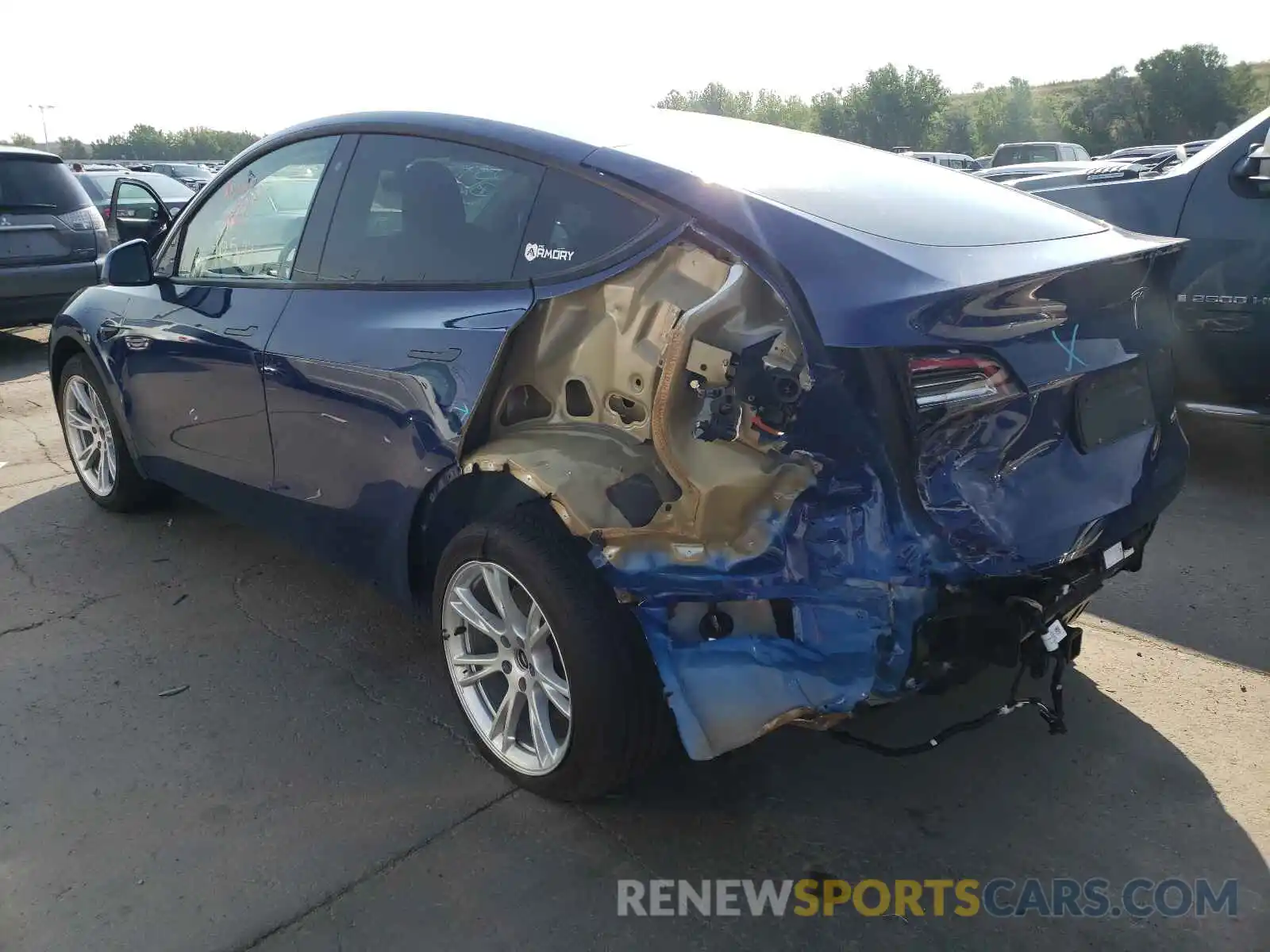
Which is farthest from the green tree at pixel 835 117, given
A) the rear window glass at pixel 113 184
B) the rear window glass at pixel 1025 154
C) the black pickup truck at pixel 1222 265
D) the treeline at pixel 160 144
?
the black pickup truck at pixel 1222 265

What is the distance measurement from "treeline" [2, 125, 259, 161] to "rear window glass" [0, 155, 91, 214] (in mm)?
83464

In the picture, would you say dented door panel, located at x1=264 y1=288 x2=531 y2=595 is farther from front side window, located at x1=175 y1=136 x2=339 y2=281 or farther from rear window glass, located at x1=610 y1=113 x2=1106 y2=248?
rear window glass, located at x1=610 y1=113 x2=1106 y2=248

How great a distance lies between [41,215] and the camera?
8.35m

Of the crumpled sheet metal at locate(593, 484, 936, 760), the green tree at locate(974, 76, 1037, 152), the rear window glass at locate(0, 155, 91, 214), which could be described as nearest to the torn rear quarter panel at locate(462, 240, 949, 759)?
the crumpled sheet metal at locate(593, 484, 936, 760)

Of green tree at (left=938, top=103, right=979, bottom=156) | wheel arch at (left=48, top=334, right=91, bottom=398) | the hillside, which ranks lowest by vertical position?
wheel arch at (left=48, top=334, right=91, bottom=398)

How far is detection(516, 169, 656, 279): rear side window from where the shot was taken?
7.94 feet

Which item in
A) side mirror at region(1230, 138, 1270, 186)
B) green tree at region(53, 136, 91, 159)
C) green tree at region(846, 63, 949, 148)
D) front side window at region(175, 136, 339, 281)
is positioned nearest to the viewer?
front side window at region(175, 136, 339, 281)

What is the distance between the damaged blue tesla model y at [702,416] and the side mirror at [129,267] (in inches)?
46.9

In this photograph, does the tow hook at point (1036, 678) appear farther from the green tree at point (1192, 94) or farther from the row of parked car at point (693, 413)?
the green tree at point (1192, 94)

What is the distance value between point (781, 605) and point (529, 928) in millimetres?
912

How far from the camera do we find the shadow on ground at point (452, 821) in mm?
2238

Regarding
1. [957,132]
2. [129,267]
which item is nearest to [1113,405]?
[129,267]

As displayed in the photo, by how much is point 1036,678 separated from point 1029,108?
82.5 meters

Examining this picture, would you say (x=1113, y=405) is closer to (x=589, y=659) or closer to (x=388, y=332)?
(x=589, y=659)
